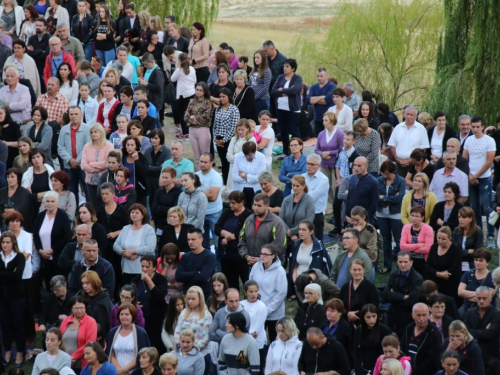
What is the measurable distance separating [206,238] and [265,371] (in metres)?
3.75

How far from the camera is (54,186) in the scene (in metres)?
14.2

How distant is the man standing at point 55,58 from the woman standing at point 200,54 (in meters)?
2.88

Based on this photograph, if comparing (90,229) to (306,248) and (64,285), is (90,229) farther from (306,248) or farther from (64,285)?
(306,248)

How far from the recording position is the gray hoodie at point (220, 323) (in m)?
11.7

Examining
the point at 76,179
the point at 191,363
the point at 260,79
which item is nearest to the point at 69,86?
the point at 76,179

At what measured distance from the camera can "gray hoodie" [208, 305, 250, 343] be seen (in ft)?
38.3

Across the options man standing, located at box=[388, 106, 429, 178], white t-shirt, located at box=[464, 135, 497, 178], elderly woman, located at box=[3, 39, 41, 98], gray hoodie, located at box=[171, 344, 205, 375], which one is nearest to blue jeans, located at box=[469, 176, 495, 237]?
white t-shirt, located at box=[464, 135, 497, 178]

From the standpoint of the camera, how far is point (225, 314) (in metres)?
11.7

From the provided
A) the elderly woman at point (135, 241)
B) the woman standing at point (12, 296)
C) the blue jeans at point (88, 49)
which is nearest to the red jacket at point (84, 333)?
the woman standing at point (12, 296)

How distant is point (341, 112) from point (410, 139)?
5.50 ft

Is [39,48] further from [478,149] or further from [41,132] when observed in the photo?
[478,149]

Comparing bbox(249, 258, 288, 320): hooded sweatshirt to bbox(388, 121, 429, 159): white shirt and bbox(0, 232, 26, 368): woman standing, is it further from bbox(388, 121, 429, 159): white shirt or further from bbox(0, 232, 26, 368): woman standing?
bbox(388, 121, 429, 159): white shirt

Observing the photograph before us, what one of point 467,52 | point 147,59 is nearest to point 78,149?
point 147,59

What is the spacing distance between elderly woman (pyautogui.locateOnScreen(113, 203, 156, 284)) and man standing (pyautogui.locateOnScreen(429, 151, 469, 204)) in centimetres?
439
